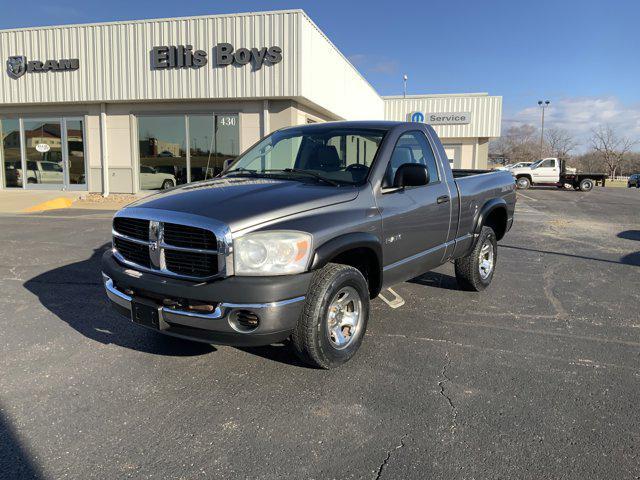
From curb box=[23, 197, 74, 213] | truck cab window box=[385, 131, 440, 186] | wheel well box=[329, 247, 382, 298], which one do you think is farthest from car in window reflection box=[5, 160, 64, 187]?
wheel well box=[329, 247, 382, 298]

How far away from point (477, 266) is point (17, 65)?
18304mm

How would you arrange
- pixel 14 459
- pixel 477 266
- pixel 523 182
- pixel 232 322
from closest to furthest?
pixel 14 459 → pixel 232 322 → pixel 477 266 → pixel 523 182

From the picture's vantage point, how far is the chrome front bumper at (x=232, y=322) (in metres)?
3.01

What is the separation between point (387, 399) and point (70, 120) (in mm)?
18182

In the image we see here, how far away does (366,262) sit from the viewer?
12.9 feet

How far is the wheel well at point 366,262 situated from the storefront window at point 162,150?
1430cm

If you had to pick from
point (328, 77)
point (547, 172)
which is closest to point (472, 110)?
point (547, 172)

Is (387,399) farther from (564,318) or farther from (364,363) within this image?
(564,318)

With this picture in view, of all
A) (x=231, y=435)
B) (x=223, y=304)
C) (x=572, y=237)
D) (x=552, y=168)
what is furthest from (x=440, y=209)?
(x=552, y=168)

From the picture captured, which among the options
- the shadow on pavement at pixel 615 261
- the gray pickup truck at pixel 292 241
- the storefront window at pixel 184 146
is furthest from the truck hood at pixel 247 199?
the storefront window at pixel 184 146

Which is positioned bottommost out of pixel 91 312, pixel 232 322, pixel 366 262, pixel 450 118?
pixel 91 312

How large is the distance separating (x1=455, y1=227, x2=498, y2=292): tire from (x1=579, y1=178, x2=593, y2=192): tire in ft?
90.6

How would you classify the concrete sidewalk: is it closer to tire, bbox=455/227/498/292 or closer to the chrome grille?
tire, bbox=455/227/498/292

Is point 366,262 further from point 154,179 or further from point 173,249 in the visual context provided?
point 154,179
